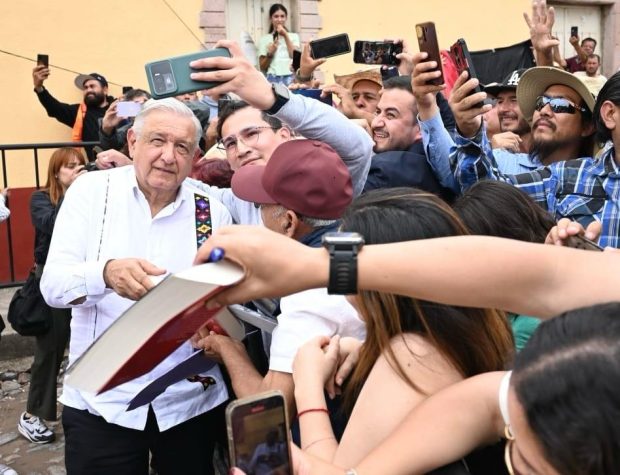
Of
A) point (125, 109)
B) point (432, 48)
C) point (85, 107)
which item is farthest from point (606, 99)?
point (85, 107)

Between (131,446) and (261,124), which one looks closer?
(131,446)

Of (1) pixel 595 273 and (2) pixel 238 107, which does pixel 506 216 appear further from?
(2) pixel 238 107

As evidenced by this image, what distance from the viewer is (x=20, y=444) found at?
466cm

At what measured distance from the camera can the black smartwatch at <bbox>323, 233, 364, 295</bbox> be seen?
1.26m

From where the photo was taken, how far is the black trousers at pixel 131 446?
8.57 ft

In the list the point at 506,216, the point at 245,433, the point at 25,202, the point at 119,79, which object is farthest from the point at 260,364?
the point at 119,79

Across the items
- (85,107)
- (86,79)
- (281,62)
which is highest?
(281,62)

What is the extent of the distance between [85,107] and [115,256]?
248 inches

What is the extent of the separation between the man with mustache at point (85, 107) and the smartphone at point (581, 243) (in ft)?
23.6

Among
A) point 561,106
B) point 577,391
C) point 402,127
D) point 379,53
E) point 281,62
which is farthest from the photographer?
point 281,62

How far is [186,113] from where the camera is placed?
2.85 m

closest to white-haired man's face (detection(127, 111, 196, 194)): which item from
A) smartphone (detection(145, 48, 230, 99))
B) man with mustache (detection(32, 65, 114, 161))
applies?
smartphone (detection(145, 48, 230, 99))

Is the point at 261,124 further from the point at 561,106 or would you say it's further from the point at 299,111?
the point at 561,106

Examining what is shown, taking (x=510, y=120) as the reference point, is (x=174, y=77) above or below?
above
